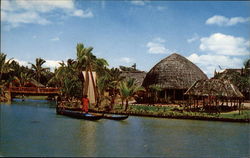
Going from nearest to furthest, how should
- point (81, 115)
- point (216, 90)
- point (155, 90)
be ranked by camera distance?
point (81, 115) → point (216, 90) → point (155, 90)

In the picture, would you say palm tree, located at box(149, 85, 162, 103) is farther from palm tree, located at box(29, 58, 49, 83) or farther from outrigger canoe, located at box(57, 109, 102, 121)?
palm tree, located at box(29, 58, 49, 83)

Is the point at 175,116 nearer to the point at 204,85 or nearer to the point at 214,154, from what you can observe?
the point at 204,85

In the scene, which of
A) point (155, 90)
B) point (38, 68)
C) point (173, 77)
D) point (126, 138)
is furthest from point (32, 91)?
point (126, 138)

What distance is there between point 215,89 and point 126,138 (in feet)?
32.0

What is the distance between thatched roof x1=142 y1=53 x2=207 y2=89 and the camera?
1019 inches

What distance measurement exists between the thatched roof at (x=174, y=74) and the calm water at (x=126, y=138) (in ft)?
32.6

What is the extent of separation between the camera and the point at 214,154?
994cm

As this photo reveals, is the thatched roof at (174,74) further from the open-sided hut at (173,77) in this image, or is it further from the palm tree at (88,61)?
the palm tree at (88,61)

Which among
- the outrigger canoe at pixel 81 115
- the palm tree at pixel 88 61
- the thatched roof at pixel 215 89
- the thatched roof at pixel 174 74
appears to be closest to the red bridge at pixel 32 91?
the thatched roof at pixel 174 74

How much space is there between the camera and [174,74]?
86.7 feet

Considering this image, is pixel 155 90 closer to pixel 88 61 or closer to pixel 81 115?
pixel 88 61

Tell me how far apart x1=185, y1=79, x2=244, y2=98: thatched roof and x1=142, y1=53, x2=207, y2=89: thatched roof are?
5.43 metres

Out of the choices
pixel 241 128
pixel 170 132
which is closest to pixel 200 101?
pixel 241 128

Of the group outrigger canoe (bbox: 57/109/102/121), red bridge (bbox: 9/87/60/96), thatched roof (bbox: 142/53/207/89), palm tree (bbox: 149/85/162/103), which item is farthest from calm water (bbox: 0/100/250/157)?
red bridge (bbox: 9/87/60/96)
